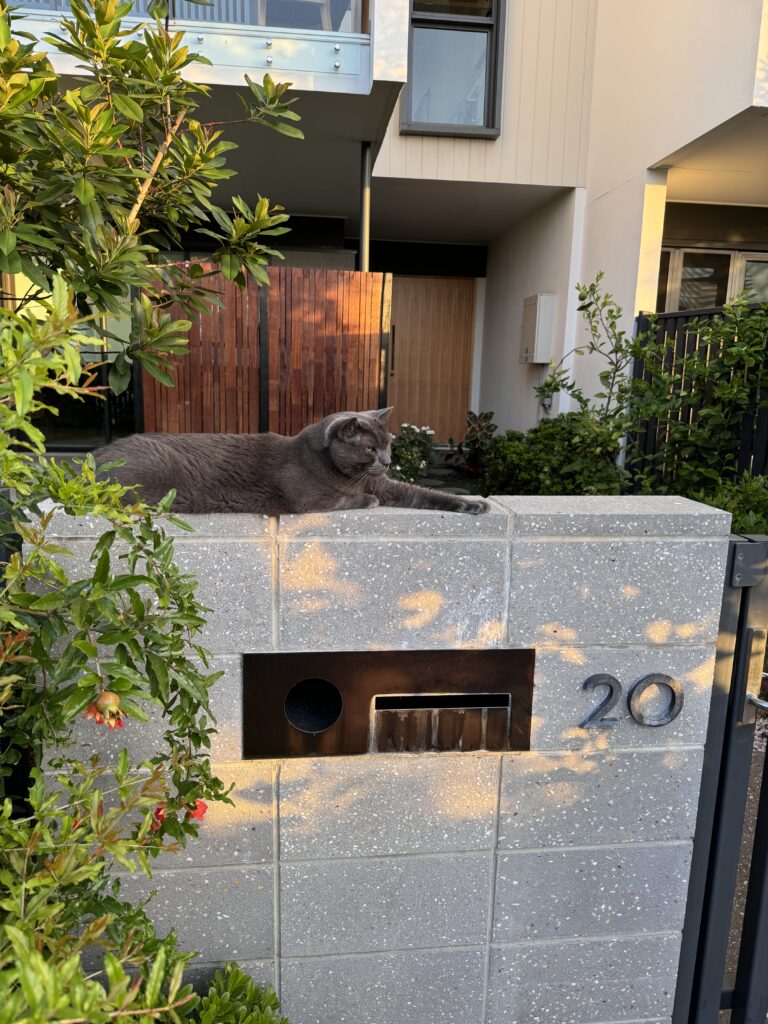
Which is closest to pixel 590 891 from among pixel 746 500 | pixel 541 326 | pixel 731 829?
pixel 731 829

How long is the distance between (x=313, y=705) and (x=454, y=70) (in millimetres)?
7456

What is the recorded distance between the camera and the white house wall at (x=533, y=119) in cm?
721

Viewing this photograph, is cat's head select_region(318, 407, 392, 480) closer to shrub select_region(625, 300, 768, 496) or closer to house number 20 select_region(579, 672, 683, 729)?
house number 20 select_region(579, 672, 683, 729)

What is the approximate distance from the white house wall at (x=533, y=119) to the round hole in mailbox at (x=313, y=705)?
6.54 m

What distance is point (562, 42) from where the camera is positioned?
7.27m

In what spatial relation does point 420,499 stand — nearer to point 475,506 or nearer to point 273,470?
point 475,506

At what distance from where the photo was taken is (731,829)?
202 cm

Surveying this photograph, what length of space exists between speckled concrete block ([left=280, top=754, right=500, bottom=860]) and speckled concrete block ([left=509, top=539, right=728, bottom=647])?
1.33 ft

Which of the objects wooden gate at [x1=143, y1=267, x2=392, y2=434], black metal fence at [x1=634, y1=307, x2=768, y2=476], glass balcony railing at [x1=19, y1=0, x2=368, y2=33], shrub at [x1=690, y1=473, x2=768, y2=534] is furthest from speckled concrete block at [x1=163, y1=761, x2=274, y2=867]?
glass balcony railing at [x1=19, y1=0, x2=368, y2=33]

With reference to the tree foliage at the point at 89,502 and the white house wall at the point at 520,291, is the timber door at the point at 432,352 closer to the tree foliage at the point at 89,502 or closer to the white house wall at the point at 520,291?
the white house wall at the point at 520,291

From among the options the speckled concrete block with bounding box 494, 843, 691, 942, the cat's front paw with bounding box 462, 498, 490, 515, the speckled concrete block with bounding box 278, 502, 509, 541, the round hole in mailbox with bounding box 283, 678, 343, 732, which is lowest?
the speckled concrete block with bounding box 494, 843, 691, 942

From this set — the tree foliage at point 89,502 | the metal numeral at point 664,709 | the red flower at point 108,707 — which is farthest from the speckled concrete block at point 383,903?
the red flower at point 108,707

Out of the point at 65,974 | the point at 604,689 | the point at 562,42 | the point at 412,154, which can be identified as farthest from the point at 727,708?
the point at 562,42

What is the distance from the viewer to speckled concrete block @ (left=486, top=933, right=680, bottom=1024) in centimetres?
198
